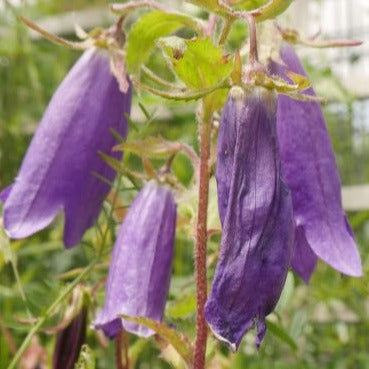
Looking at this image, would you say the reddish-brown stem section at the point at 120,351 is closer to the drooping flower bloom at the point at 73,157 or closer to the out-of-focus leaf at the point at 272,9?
the drooping flower bloom at the point at 73,157

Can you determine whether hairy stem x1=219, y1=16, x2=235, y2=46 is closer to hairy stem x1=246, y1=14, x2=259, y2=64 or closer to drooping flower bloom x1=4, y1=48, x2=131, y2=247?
hairy stem x1=246, y1=14, x2=259, y2=64

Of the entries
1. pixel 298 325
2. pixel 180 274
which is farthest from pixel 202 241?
pixel 180 274

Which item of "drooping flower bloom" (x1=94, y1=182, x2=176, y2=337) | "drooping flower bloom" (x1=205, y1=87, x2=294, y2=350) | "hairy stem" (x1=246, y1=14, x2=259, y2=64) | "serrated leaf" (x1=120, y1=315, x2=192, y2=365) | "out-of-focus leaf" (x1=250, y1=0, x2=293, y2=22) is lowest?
"drooping flower bloom" (x1=94, y1=182, x2=176, y2=337)

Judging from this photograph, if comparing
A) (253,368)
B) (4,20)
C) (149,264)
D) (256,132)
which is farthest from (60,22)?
(256,132)

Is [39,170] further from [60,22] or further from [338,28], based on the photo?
[338,28]

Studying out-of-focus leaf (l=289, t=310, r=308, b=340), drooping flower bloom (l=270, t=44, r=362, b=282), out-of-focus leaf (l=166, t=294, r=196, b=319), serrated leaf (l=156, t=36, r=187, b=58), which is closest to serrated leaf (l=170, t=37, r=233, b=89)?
serrated leaf (l=156, t=36, r=187, b=58)

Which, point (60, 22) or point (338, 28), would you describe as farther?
point (338, 28)
